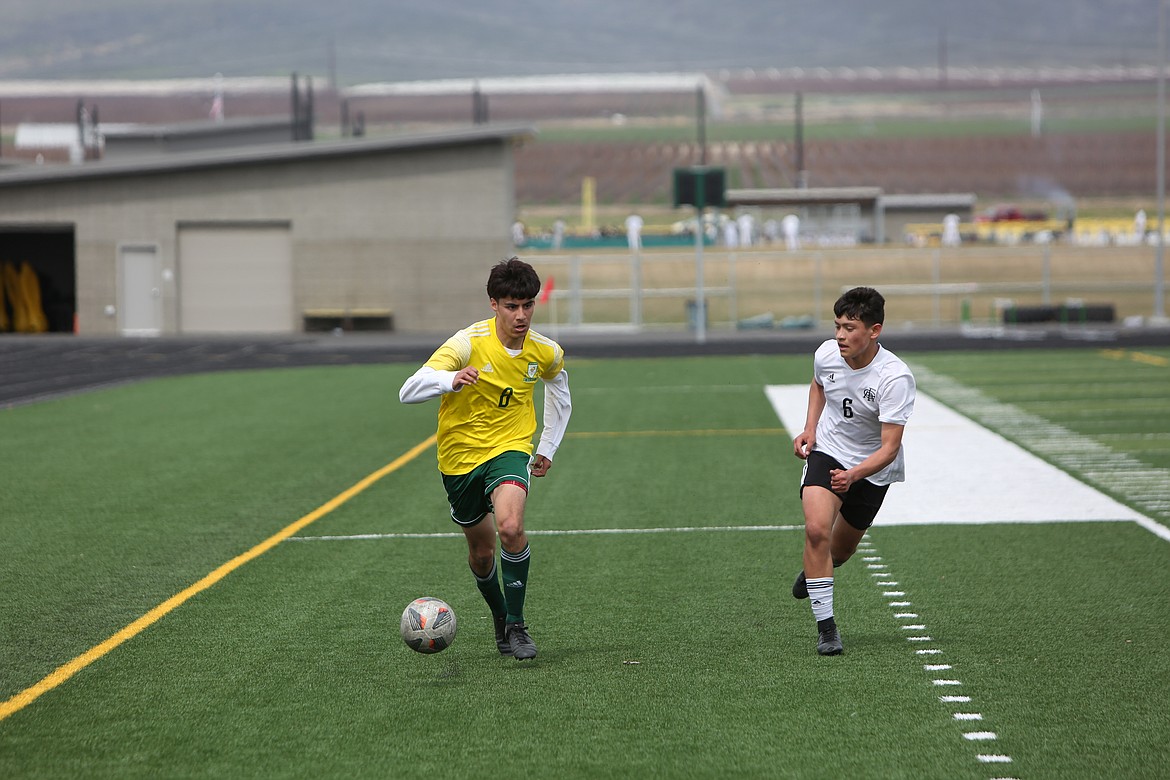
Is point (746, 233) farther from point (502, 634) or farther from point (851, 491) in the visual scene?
point (502, 634)

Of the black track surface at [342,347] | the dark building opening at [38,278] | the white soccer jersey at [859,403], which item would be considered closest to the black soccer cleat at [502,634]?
the white soccer jersey at [859,403]

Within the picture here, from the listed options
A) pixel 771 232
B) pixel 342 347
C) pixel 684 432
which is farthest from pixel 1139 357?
pixel 771 232

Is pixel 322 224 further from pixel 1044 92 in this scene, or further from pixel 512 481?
pixel 1044 92

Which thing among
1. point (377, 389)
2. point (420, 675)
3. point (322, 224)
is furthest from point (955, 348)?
point (420, 675)

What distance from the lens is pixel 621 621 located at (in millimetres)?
7754

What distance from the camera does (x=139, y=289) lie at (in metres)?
40.7

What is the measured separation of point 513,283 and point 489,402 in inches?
25.4

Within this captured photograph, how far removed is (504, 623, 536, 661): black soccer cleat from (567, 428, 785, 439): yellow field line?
9.85 metres

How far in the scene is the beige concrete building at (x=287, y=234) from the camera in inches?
1596

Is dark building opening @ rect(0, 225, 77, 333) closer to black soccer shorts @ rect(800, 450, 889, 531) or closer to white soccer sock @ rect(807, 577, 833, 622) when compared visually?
black soccer shorts @ rect(800, 450, 889, 531)

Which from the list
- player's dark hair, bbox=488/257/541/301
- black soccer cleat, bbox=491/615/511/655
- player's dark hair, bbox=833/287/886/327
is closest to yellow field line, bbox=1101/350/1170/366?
player's dark hair, bbox=833/287/886/327

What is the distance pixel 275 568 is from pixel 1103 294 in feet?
145

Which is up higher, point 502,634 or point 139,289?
point 139,289

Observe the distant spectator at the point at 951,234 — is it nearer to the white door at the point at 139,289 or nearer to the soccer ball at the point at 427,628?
the white door at the point at 139,289
